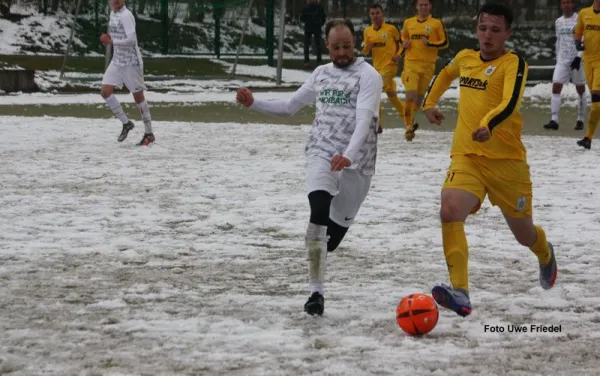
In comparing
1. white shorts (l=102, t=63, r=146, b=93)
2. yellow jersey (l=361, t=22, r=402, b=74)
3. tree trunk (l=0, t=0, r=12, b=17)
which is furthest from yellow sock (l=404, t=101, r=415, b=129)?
tree trunk (l=0, t=0, r=12, b=17)

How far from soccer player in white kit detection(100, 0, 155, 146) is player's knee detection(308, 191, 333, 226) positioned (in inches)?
345

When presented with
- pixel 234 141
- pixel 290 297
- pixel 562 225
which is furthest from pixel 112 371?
pixel 234 141

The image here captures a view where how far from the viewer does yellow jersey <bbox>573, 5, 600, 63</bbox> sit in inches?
540

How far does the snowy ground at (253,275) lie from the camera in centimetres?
459

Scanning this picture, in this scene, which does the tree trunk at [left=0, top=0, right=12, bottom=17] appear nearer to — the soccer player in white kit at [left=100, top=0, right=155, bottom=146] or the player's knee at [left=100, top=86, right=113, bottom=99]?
the soccer player in white kit at [left=100, top=0, right=155, bottom=146]

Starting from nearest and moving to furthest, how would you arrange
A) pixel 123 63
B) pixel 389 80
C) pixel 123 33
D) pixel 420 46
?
pixel 123 33 < pixel 123 63 < pixel 420 46 < pixel 389 80

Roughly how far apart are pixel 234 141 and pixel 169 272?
8.14m

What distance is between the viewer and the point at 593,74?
45.1 feet

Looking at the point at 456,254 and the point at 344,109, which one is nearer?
the point at 456,254

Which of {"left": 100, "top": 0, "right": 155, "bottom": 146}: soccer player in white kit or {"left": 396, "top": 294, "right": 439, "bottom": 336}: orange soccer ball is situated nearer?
{"left": 396, "top": 294, "right": 439, "bottom": 336}: orange soccer ball

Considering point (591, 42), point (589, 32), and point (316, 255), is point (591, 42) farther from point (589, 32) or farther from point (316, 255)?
point (316, 255)

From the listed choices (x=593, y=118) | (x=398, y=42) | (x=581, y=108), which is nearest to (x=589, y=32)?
(x=593, y=118)

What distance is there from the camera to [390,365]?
175 inches

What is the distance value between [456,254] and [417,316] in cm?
55
